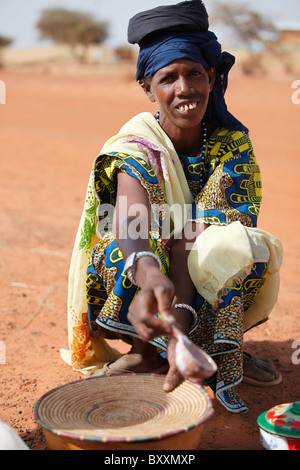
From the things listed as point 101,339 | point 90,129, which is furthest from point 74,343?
point 90,129

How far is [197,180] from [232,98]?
52.1ft

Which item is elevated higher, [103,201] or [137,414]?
[103,201]

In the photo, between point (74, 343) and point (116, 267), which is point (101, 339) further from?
point (116, 267)

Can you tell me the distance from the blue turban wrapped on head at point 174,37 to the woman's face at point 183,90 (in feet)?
Answer: 0.12

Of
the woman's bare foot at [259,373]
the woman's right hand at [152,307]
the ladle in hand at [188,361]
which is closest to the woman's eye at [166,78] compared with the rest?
the woman's right hand at [152,307]

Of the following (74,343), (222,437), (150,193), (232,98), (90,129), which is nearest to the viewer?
(222,437)

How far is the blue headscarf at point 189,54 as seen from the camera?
115 inches

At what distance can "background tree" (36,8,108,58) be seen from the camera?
43344mm

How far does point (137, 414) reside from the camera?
2.38 m

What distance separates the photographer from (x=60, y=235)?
6.16 meters

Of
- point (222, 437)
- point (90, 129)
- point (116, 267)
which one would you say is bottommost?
point (222, 437)

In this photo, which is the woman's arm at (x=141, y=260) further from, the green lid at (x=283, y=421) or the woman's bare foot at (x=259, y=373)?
the woman's bare foot at (x=259, y=373)
